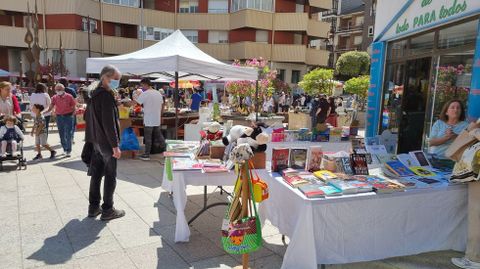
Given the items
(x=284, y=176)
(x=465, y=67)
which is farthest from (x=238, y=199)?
(x=465, y=67)

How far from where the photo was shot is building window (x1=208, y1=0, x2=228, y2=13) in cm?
2991

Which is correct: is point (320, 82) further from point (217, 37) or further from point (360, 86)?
point (217, 37)

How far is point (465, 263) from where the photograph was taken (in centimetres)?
321

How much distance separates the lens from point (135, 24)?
93.1 ft

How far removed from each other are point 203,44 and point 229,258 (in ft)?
92.7

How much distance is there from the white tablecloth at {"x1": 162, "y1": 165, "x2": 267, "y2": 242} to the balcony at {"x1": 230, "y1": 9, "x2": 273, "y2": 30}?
85.7 ft

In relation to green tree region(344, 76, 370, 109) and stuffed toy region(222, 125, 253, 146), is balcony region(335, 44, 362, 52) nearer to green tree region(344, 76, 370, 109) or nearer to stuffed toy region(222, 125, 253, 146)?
green tree region(344, 76, 370, 109)

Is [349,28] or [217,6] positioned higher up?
[349,28]

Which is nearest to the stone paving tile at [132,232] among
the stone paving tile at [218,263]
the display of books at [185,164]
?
the stone paving tile at [218,263]

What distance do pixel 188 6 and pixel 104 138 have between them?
28.8 m

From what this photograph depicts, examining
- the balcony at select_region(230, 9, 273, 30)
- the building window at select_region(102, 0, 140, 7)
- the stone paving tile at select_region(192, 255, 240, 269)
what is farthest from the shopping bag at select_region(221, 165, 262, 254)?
the building window at select_region(102, 0, 140, 7)

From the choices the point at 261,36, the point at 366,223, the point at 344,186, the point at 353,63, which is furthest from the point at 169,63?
the point at 353,63

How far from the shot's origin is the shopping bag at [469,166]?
308 centimetres

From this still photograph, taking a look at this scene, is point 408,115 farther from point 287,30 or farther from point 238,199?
point 287,30
